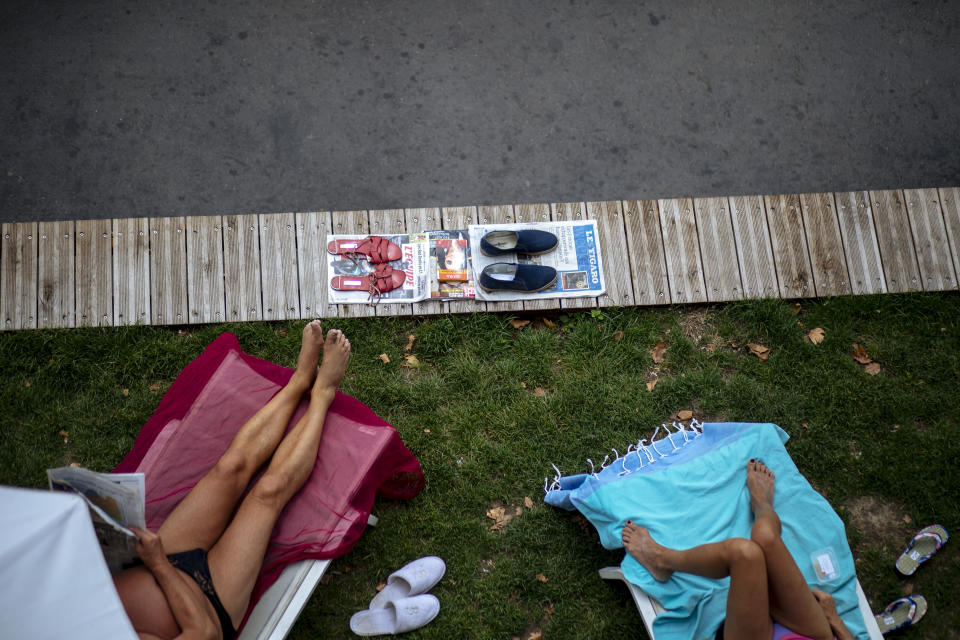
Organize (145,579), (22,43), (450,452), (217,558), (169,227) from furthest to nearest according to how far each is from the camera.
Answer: (22,43) < (169,227) < (450,452) < (217,558) < (145,579)

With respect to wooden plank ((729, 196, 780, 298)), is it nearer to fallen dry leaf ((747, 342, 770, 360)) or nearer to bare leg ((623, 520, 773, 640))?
fallen dry leaf ((747, 342, 770, 360))

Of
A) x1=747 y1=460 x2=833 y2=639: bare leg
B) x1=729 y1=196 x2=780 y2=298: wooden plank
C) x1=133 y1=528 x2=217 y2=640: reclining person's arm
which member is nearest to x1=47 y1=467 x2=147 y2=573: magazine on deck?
x1=133 y1=528 x2=217 y2=640: reclining person's arm

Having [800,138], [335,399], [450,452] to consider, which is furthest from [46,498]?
[800,138]

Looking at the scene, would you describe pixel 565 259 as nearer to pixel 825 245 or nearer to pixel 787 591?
pixel 825 245

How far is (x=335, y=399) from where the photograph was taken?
11.0 feet

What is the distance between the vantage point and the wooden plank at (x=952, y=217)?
166 inches

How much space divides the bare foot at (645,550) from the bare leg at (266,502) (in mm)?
1558

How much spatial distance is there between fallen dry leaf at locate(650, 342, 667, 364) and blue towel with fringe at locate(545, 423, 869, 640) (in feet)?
1.84

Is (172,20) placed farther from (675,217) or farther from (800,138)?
(800,138)

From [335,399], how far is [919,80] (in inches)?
184

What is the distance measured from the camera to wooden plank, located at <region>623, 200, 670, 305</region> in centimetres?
407

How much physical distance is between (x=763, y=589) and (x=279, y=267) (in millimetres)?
3049

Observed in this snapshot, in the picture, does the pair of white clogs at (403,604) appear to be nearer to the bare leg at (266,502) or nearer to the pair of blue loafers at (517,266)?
the bare leg at (266,502)

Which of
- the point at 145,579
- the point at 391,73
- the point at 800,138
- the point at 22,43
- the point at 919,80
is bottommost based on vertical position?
the point at 145,579
